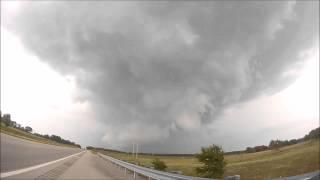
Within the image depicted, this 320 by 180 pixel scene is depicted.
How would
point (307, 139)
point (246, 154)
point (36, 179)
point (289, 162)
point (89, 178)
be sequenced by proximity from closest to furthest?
1. point (36, 179)
2. point (89, 178)
3. point (289, 162)
4. point (307, 139)
5. point (246, 154)

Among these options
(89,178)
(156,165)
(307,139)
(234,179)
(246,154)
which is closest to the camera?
(234,179)

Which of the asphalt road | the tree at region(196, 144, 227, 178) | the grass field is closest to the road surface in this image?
the asphalt road

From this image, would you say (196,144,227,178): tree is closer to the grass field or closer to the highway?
the grass field

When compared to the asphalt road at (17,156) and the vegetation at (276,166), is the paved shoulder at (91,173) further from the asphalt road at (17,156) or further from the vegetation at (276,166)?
the vegetation at (276,166)

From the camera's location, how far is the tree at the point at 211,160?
4753 cm

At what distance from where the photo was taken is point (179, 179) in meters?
16.4

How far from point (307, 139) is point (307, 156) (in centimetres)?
1793

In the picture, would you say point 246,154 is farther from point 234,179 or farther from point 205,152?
point 234,179

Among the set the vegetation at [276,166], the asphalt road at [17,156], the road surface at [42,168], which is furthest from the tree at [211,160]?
the asphalt road at [17,156]

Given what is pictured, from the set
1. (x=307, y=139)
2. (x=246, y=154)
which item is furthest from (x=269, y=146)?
(x=307, y=139)

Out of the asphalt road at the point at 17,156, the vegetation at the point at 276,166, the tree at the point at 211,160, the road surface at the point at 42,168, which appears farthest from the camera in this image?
the vegetation at the point at 276,166

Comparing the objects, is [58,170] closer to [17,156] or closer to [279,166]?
[17,156]

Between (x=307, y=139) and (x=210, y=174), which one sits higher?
(x=307, y=139)

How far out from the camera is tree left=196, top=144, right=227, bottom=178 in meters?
47.5
